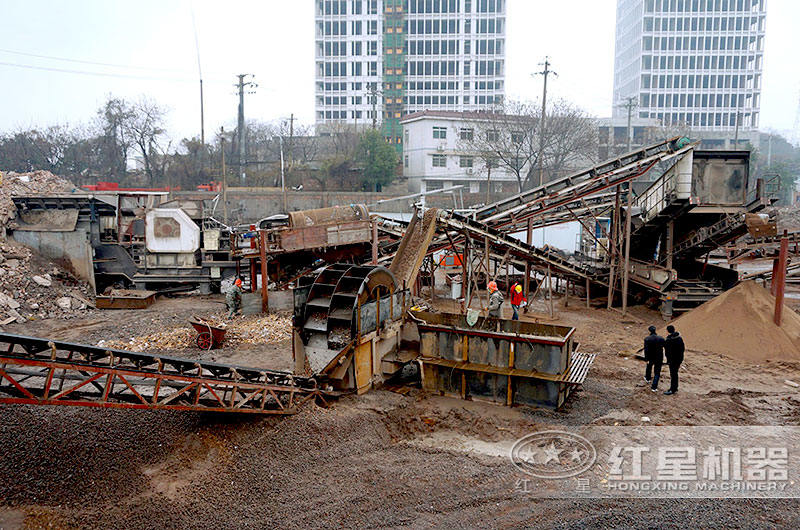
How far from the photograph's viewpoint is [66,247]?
21.5 metres

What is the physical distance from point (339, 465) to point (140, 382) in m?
2.95

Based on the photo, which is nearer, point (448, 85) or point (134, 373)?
point (134, 373)

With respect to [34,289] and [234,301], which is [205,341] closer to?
[234,301]

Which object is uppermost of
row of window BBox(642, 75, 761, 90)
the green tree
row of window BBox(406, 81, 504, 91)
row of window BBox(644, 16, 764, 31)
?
row of window BBox(644, 16, 764, 31)

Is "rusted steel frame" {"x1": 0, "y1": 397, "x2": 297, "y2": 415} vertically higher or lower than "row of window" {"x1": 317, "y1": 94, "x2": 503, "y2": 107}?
lower

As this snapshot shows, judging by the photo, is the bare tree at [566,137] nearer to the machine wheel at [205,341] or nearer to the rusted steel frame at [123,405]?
the machine wheel at [205,341]

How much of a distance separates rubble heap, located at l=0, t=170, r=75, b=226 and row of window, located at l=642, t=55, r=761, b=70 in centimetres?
7024

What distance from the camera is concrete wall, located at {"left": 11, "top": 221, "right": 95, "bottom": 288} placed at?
21.4 metres

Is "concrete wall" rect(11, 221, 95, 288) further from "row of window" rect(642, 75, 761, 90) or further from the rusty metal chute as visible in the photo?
"row of window" rect(642, 75, 761, 90)

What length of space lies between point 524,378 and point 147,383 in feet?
20.4

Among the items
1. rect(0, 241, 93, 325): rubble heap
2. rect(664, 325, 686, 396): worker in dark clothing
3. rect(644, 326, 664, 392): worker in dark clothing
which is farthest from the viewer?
rect(0, 241, 93, 325): rubble heap

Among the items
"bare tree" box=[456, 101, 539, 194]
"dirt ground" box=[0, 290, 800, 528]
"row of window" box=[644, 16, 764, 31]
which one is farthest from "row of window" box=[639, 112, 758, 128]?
"dirt ground" box=[0, 290, 800, 528]

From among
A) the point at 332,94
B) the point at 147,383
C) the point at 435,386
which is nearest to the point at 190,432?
the point at 147,383

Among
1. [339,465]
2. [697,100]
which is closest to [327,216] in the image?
[339,465]
